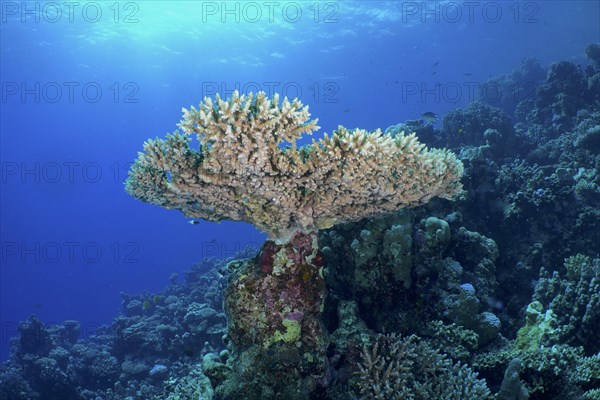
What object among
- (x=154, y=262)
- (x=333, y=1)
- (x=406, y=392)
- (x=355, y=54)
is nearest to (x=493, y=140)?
(x=406, y=392)

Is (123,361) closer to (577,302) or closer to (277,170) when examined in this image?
(277,170)

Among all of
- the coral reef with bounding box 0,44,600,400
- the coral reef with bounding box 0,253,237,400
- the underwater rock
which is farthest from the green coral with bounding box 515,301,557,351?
the coral reef with bounding box 0,253,237,400

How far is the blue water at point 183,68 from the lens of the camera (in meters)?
39.9

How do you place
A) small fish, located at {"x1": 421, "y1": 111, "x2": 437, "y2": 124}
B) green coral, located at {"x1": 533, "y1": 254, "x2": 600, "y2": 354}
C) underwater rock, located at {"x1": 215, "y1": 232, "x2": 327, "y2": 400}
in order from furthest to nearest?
small fish, located at {"x1": 421, "y1": 111, "x2": 437, "y2": 124} → green coral, located at {"x1": 533, "y1": 254, "x2": 600, "y2": 354} → underwater rock, located at {"x1": 215, "y1": 232, "x2": 327, "y2": 400}

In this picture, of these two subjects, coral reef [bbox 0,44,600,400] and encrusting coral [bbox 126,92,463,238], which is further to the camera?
coral reef [bbox 0,44,600,400]

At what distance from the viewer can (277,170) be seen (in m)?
4.36

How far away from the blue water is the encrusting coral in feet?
89.1

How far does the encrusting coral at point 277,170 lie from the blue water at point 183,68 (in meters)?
27.2

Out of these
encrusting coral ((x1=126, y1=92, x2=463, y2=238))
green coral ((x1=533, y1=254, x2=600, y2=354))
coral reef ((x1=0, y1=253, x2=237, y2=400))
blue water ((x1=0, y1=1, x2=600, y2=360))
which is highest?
blue water ((x1=0, y1=1, x2=600, y2=360))

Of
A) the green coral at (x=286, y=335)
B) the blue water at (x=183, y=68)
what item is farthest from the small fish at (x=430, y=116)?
the blue water at (x=183, y=68)

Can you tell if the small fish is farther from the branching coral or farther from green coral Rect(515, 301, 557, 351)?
the branching coral

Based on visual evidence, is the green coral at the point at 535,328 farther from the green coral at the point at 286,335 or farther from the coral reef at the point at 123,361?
the coral reef at the point at 123,361

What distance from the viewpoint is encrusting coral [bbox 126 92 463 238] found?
403cm

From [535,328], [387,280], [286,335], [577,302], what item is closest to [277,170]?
[286,335]
